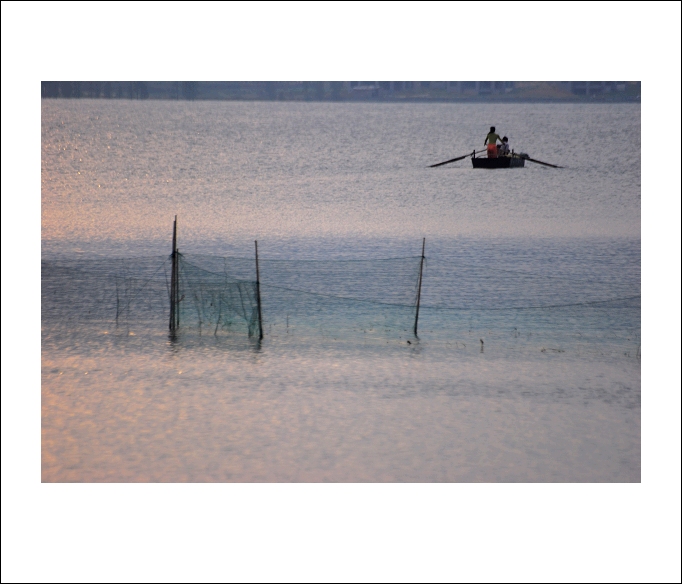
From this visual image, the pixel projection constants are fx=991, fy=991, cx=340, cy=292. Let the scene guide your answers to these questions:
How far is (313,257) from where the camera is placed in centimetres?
2034

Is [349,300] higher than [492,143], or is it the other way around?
[492,143]

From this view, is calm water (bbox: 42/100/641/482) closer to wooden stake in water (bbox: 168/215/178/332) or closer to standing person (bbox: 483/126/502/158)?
wooden stake in water (bbox: 168/215/178/332)

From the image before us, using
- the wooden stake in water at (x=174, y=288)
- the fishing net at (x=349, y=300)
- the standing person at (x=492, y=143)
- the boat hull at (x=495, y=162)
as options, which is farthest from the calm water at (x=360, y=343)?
the standing person at (x=492, y=143)

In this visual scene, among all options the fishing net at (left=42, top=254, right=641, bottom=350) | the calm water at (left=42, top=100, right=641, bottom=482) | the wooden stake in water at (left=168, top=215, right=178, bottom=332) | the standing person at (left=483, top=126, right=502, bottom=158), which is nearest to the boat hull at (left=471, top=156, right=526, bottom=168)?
the standing person at (left=483, top=126, right=502, bottom=158)

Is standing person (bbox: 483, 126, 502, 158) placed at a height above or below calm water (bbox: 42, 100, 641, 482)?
above

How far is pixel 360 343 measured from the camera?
42.3 ft

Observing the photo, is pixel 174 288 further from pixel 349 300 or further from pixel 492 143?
pixel 492 143

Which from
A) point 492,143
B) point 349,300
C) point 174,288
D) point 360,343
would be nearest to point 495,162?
point 492,143

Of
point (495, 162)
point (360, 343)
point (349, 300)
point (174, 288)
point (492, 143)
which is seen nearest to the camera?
point (174, 288)

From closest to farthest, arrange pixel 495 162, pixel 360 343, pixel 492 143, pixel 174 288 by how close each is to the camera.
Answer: pixel 174 288 < pixel 360 343 < pixel 492 143 < pixel 495 162

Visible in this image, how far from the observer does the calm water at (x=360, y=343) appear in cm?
923

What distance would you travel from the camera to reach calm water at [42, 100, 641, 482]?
9234mm

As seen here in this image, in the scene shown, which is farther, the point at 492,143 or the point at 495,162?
the point at 495,162

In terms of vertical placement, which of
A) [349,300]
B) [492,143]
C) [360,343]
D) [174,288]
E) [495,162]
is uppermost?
[492,143]
